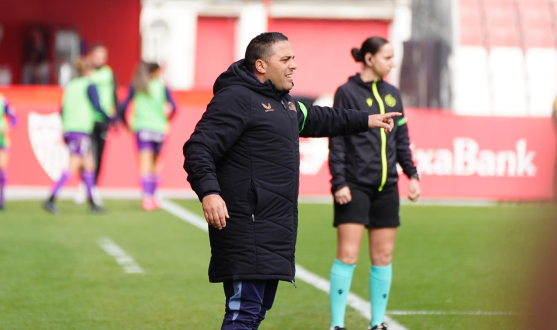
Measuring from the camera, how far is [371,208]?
5773 millimetres

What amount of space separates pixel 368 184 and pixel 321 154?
10439mm

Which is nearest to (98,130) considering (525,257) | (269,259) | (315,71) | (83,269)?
(83,269)

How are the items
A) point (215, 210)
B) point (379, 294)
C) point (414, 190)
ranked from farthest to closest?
point (414, 190) → point (379, 294) → point (215, 210)

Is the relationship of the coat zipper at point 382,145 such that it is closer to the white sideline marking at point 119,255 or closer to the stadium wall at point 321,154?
the white sideline marking at point 119,255

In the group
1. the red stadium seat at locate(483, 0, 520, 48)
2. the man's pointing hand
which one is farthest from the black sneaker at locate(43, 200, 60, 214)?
the red stadium seat at locate(483, 0, 520, 48)

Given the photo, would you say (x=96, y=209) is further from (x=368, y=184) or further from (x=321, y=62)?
(x=321, y=62)

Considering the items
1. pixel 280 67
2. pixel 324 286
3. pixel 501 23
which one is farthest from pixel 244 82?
pixel 501 23

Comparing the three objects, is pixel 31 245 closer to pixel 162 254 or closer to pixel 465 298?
pixel 162 254

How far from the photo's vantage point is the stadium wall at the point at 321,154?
1561 centimetres

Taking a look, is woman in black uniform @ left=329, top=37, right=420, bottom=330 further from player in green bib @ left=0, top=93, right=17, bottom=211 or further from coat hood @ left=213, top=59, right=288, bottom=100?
player in green bib @ left=0, top=93, right=17, bottom=211

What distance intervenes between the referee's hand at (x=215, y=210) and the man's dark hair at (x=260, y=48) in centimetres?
70

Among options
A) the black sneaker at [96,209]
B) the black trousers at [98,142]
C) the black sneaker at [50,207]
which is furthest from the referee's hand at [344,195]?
the black trousers at [98,142]

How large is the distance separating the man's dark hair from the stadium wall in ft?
37.6

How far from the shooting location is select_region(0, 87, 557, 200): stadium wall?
615 inches
